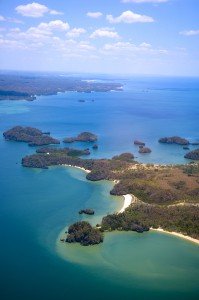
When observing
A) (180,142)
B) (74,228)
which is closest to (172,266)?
(74,228)

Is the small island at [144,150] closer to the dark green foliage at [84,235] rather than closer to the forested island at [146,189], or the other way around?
the forested island at [146,189]

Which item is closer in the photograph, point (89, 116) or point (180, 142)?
point (180, 142)

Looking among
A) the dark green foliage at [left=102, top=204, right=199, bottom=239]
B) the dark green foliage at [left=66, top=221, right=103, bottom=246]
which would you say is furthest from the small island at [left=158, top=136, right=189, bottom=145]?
the dark green foliage at [left=66, top=221, right=103, bottom=246]

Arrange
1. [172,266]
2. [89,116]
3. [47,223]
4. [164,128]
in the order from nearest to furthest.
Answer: [172,266] → [47,223] → [164,128] → [89,116]

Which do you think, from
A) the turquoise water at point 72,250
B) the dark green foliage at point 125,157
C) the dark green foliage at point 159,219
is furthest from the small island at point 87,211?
the dark green foliage at point 125,157

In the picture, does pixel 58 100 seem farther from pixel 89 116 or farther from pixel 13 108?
pixel 89 116
